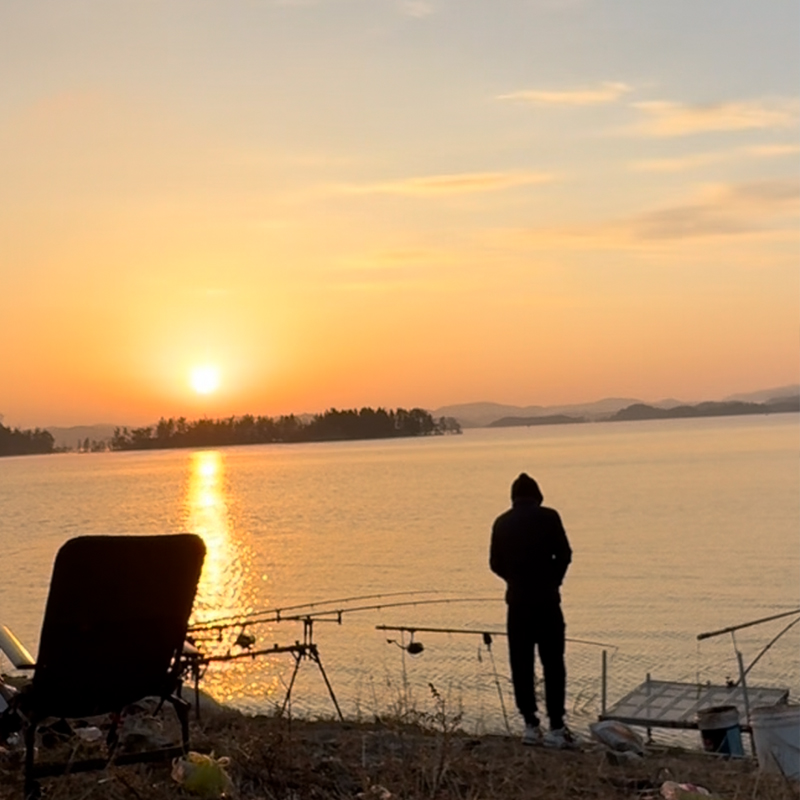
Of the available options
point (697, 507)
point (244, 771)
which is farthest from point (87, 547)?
point (697, 507)

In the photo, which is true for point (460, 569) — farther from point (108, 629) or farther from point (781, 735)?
point (108, 629)

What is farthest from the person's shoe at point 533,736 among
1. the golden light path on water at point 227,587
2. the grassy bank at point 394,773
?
the golden light path on water at point 227,587

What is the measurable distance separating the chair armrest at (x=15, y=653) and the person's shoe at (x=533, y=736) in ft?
10.6

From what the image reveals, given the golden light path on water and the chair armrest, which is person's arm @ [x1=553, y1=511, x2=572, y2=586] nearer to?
the golden light path on water

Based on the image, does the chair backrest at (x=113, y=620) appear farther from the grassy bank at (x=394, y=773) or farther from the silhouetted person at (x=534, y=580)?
the silhouetted person at (x=534, y=580)

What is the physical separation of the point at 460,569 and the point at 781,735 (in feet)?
97.2

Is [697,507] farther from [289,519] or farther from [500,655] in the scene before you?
[500,655]

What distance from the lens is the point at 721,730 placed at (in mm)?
8695

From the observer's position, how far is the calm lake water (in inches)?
755

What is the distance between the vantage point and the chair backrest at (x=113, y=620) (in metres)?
4.62

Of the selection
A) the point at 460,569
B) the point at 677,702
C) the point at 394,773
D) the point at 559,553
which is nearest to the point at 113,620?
the point at 394,773

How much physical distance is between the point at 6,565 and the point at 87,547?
126 ft

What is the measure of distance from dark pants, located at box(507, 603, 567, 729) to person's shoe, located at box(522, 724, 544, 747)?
0.06 metres

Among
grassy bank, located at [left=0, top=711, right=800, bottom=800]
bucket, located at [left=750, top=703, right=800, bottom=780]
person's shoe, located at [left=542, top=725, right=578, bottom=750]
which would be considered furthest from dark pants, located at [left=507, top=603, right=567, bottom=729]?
bucket, located at [left=750, top=703, right=800, bottom=780]
